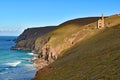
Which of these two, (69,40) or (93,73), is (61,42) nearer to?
(69,40)

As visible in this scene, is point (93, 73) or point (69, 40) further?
point (69, 40)

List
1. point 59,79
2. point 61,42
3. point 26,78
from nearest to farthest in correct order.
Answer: point 59,79
point 26,78
point 61,42

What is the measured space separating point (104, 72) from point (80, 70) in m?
7.80

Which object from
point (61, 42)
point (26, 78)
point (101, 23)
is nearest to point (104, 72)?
point (26, 78)

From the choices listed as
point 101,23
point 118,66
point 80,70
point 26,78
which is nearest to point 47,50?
point 101,23

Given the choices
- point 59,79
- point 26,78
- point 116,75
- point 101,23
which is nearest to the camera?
point 116,75

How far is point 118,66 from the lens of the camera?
32500mm

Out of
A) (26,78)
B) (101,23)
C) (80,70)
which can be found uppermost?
(101,23)

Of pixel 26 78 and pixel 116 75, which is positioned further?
pixel 26 78

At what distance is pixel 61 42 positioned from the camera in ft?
373

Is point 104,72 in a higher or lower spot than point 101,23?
lower

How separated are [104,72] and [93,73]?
2.19m

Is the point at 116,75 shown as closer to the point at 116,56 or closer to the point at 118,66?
the point at 118,66

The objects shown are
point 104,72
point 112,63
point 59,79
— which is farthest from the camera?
point 59,79
